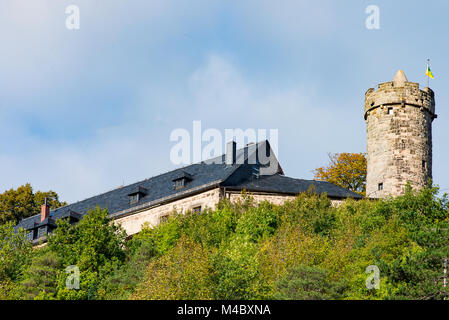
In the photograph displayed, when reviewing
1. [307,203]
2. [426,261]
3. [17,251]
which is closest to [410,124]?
[307,203]

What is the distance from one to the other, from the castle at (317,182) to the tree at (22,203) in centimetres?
1645

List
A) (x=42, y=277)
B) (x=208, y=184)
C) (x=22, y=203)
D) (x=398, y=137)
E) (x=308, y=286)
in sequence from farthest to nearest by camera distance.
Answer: (x=22, y=203) → (x=208, y=184) → (x=398, y=137) → (x=42, y=277) → (x=308, y=286)

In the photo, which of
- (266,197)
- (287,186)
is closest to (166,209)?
(266,197)

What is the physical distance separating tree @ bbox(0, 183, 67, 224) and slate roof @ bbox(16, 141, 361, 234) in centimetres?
976

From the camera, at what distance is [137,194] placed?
5338cm

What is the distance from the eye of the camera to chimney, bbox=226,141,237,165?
51.7m

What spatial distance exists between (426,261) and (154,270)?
39.2ft

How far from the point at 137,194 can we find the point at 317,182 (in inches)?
469

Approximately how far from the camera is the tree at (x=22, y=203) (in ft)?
220

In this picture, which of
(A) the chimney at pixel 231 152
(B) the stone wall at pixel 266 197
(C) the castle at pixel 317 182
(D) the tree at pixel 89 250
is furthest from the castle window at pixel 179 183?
(D) the tree at pixel 89 250

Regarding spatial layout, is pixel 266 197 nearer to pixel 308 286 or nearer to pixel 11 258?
pixel 11 258

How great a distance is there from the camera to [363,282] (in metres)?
31.2

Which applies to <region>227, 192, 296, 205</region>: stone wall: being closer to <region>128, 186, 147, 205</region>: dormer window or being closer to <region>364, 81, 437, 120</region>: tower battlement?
<region>364, 81, 437, 120</region>: tower battlement
